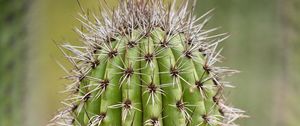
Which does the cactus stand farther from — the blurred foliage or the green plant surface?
the green plant surface

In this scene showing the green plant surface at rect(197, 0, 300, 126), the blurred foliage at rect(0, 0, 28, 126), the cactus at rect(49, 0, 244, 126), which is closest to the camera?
the cactus at rect(49, 0, 244, 126)

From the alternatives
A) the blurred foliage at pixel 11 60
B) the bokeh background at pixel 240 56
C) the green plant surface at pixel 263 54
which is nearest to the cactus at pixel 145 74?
the bokeh background at pixel 240 56

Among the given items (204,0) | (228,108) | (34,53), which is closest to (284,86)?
(204,0)

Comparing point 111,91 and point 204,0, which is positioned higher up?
point 204,0

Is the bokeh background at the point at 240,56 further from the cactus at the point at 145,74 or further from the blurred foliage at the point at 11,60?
the cactus at the point at 145,74


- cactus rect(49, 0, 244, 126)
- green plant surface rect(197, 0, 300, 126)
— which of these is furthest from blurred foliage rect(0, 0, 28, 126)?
cactus rect(49, 0, 244, 126)

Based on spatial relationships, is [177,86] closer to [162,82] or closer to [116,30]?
[162,82]
